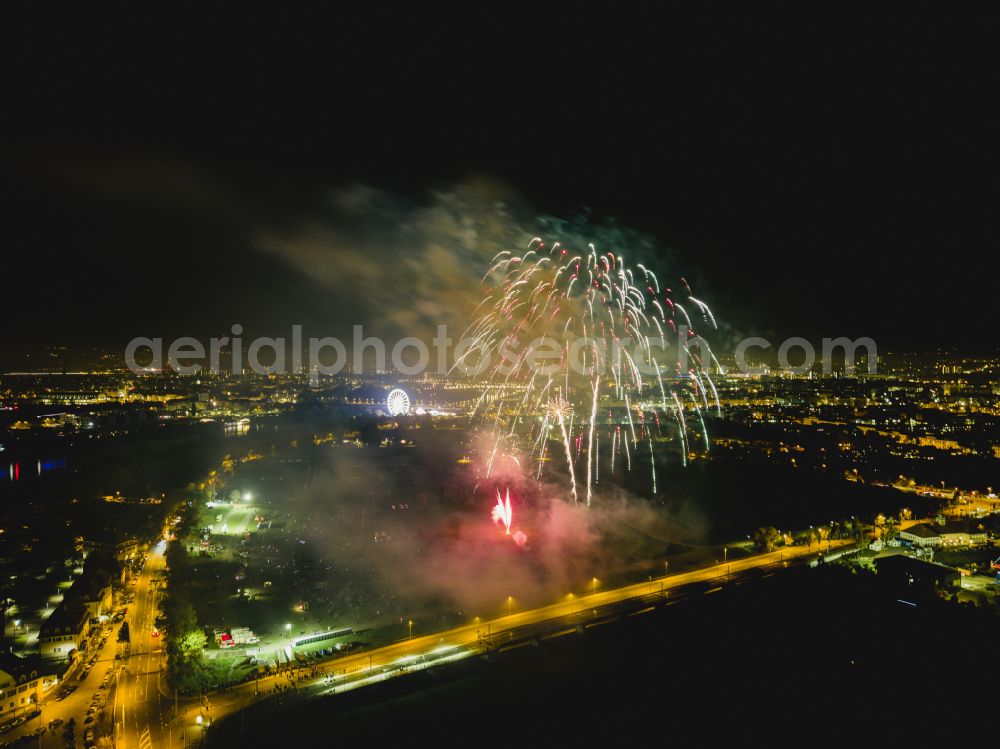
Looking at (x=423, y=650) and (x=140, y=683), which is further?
(x=423, y=650)

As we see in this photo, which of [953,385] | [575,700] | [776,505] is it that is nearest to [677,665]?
[575,700]

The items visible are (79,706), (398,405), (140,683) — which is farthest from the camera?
(398,405)

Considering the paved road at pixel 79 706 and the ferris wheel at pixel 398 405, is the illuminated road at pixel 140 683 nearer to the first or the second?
the paved road at pixel 79 706

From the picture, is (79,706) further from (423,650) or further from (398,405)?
(398,405)

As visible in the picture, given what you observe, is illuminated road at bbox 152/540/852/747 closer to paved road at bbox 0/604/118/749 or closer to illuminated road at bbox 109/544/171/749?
illuminated road at bbox 109/544/171/749

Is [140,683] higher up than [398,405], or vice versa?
[398,405]

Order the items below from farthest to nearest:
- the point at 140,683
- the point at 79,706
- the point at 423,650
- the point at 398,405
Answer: the point at 398,405 < the point at 423,650 < the point at 140,683 < the point at 79,706

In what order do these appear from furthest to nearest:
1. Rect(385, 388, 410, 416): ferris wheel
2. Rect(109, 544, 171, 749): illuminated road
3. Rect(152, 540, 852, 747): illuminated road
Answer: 1. Rect(385, 388, 410, 416): ferris wheel
2. Rect(152, 540, 852, 747): illuminated road
3. Rect(109, 544, 171, 749): illuminated road

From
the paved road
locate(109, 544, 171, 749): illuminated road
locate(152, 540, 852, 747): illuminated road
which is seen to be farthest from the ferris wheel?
the paved road

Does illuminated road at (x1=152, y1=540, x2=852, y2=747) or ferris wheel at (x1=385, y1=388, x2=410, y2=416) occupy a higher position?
ferris wheel at (x1=385, y1=388, x2=410, y2=416)

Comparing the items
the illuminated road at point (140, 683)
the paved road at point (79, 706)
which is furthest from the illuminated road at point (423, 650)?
the paved road at point (79, 706)

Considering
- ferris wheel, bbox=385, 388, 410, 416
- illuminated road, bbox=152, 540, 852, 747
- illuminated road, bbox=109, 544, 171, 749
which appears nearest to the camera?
illuminated road, bbox=109, 544, 171, 749

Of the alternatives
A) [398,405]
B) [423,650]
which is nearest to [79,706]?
[423,650]
